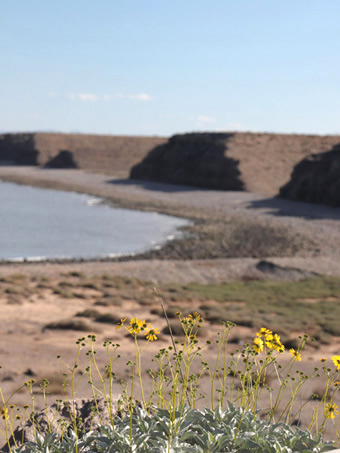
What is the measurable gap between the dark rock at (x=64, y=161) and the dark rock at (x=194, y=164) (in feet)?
75.9

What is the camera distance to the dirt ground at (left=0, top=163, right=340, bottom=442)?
10.3 meters

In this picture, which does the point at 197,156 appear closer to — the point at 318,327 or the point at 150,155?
the point at 150,155

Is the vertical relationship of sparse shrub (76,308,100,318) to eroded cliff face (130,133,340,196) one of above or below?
below

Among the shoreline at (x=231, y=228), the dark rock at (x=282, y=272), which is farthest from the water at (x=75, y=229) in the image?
the dark rock at (x=282, y=272)

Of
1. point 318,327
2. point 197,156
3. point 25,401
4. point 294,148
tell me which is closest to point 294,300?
point 318,327

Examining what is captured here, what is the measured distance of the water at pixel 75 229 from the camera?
27875 millimetres

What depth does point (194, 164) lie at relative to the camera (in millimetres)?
65062

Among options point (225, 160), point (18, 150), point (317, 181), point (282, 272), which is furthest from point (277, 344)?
point (18, 150)

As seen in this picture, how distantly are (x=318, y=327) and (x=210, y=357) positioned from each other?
4.15 m

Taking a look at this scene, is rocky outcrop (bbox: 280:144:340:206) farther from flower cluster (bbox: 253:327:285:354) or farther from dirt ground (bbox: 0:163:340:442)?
flower cluster (bbox: 253:327:285:354)

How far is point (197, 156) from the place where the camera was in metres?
66.4

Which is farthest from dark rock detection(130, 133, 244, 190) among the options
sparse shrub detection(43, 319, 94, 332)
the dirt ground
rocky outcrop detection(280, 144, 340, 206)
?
sparse shrub detection(43, 319, 94, 332)

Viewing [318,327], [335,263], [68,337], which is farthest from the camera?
[335,263]

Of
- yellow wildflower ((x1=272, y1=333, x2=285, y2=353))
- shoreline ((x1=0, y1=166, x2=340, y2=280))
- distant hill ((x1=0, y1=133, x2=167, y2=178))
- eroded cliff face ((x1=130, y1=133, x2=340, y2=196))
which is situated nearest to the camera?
yellow wildflower ((x1=272, y1=333, x2=285, y2=353))
